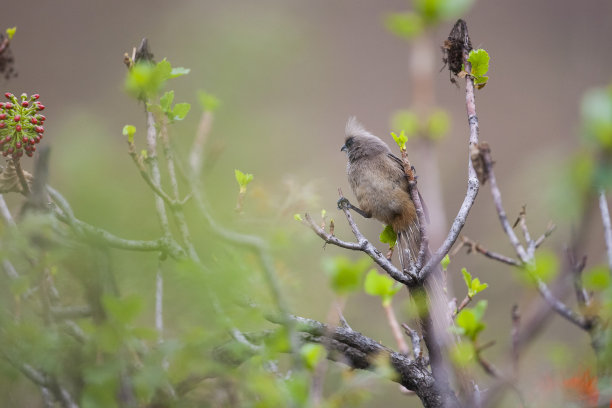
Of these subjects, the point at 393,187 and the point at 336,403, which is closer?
the point at 336,403

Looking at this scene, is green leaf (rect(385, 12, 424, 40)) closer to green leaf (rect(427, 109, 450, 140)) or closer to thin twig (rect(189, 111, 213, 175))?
green leaf (rect(427, 109, 450, 140))

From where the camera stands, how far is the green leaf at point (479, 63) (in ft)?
3.61

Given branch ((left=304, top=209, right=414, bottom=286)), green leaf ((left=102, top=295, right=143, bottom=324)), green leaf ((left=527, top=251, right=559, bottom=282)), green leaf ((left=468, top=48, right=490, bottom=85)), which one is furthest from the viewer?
branch ((left=304, top=209, right=414, bottom=286))

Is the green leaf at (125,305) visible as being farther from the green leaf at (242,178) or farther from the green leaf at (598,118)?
the green leaf at (598,118)

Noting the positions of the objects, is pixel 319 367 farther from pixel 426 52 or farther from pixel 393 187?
pixel 393 187

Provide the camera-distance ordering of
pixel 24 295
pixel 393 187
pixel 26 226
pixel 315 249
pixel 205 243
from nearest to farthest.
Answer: pixel 26 226 < pixel 205 243 < pixel 24 295 < pixel 315 249 < pixel 393 187

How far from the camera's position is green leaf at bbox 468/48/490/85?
3.61 ft

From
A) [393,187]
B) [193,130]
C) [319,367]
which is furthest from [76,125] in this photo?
[393,187]

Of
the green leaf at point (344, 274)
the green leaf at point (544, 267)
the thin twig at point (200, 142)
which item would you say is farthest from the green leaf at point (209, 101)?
the green leaf at point (544, 267)

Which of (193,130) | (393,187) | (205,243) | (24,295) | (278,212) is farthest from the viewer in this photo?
(393,187)

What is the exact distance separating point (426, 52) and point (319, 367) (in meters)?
0.52

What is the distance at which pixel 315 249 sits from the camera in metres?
1.66

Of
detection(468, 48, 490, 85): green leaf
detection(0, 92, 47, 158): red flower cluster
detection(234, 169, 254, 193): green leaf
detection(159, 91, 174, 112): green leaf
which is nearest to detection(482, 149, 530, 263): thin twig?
detection(468, 48, 490, 85): green leaf

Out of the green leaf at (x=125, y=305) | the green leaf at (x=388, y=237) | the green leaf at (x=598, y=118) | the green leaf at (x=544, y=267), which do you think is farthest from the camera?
the green leaf at (x=388, y=237)
